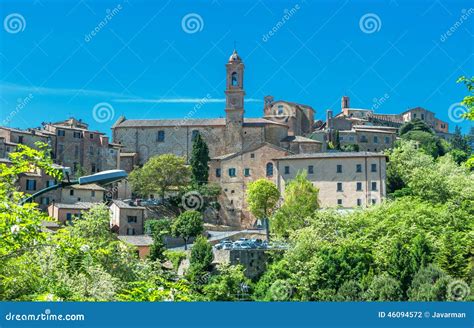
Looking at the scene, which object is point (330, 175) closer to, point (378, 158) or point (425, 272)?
point (378, 158)

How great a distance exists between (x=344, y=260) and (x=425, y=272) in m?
4.86

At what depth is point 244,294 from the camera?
38781 millimetres

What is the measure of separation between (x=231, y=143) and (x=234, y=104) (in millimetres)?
4099

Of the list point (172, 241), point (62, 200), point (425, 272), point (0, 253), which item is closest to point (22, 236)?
point (0, 253)

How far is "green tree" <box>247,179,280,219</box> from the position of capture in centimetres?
5588

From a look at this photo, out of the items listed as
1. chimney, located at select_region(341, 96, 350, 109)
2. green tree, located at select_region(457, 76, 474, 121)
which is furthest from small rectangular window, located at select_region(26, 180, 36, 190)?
chimney, located at select_region(341, 96, 350, 109)

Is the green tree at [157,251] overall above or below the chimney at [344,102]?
below

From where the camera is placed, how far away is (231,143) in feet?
240

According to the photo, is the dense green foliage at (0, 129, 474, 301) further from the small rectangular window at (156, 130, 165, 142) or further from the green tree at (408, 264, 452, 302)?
the small rectangular window at (156, 130, 165, 142)

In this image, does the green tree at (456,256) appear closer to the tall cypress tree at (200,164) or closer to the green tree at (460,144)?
the tall cypress tree at (200,164)

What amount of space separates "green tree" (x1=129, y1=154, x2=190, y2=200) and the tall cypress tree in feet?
3.55

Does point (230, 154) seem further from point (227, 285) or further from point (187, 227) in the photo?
point (227, 285)

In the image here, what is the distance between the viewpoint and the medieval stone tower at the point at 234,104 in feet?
235

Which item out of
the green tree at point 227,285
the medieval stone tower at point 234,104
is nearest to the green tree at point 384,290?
the green tree at point 227,285
